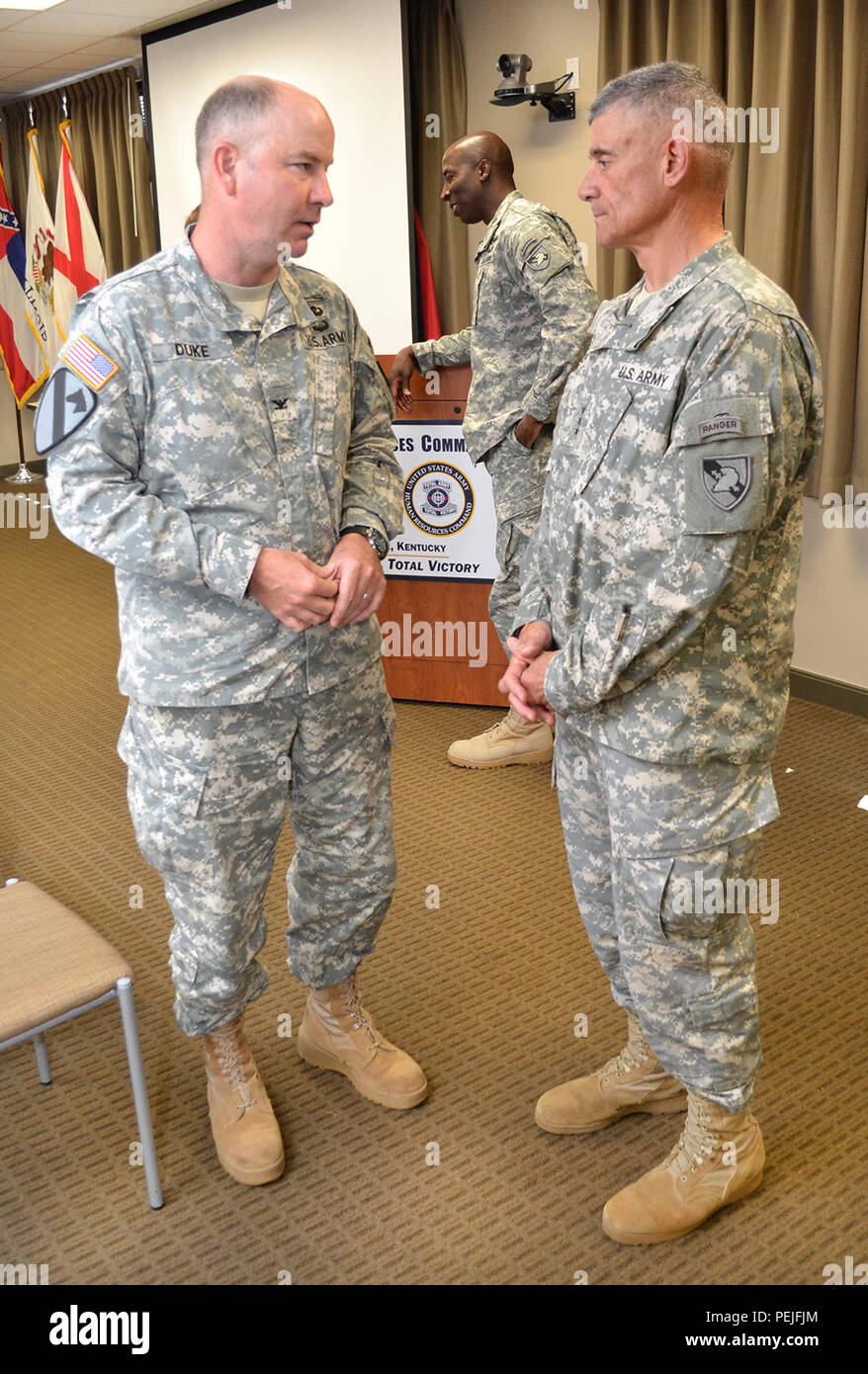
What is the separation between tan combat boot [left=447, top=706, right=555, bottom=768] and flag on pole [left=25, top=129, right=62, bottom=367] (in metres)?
5.95

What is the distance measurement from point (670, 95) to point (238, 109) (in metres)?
0.59

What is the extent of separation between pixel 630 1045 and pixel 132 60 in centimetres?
746

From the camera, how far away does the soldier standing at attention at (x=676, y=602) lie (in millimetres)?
1507

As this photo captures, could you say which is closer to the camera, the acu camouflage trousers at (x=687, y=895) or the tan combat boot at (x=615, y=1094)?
the acu camouflage trousers at (x=687, y=895)

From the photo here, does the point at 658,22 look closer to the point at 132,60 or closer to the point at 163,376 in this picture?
the point at 163,376

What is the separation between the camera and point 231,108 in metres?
1.67

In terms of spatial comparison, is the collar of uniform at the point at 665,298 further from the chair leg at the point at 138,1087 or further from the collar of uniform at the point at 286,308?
the chair leg at the point at 138,1087

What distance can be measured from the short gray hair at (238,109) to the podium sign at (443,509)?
223cm

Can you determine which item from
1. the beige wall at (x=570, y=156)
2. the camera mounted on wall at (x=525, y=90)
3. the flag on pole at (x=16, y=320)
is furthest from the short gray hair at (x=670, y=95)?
the flag on pole at (x=16, y=320)

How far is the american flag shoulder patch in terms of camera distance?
1.66 m

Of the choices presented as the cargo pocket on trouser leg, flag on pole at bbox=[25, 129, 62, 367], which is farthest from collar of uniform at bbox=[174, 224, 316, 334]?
flag on pole at bbox=[25, 129, 62, 367]

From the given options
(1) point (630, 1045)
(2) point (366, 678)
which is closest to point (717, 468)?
(2) point (366, 678)

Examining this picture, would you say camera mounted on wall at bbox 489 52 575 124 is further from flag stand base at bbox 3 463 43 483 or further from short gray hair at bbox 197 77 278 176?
flag stand base at bbox 3 463 43 483

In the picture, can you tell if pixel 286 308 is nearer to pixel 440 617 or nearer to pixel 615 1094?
pixel 615 1094
